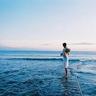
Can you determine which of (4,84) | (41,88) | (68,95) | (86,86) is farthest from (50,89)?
(4,84)

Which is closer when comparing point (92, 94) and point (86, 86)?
point (92, 94)

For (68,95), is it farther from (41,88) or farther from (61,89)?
(41,88)

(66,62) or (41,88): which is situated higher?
(66,62)

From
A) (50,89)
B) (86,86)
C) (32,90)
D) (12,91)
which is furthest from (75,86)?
(12,91)

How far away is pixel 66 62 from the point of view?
629 inches

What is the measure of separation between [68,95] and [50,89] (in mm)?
1464

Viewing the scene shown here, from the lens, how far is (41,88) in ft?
37.6

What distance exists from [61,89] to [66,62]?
495cm

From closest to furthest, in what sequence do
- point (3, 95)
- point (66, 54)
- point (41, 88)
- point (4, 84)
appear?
1. point (3, 95)
2. point (41, 88)
3. point (4, 84)
4. point (66, 54)

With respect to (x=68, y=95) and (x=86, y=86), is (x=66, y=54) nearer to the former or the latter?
(x=86, y=86)

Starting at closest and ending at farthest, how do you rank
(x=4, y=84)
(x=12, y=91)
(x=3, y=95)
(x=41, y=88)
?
1. (x=3, y=95)
2. (x=12, y=91)
3. (x=41, y=88)
4. (x=4, y=84)

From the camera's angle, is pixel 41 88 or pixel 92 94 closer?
pixel 92 94

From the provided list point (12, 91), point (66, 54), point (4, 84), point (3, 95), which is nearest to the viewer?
point (3, 95)

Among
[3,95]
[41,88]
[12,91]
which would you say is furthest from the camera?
[41,88]
